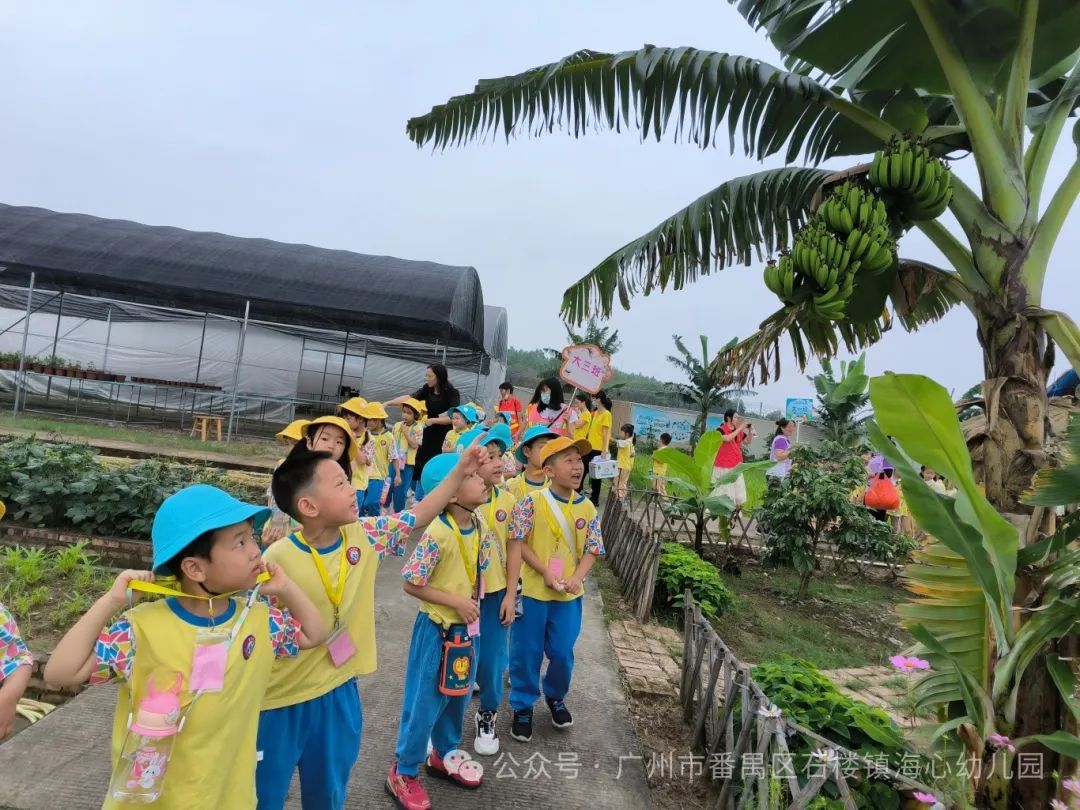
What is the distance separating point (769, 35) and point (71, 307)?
1729 cm

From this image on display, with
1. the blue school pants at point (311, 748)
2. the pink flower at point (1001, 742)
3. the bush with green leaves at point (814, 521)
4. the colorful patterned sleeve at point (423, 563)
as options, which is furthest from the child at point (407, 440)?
the pink flower at point (1001, 742)

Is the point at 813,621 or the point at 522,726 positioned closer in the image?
the point at 522,726

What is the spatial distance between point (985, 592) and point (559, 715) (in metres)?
2.10

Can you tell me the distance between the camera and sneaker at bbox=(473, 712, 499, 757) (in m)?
2.92

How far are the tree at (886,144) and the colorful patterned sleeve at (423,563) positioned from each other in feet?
5.42

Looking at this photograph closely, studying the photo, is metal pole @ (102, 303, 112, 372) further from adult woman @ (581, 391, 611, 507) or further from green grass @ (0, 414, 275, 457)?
adult woman @ (581, 391, 611, 507)

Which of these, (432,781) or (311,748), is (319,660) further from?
(432,781)

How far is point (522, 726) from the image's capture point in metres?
3.12

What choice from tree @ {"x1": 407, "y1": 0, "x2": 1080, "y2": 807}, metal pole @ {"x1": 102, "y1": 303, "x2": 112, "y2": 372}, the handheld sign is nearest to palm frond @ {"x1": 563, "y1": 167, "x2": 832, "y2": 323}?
tree @ {"x1": 407, "y1": 0, "x2": 1080, "y2": 807}

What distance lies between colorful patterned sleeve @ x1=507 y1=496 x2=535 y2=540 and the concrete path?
3.42 ft

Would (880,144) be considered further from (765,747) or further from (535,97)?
(765,747)

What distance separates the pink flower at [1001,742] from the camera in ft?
7.74

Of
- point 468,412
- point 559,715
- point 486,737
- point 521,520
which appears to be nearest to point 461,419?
point 468,412

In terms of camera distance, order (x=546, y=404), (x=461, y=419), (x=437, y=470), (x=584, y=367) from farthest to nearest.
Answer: (x=546, y=404)
(x=461, y=419)
(x=584, y=367)
(x=437, y=470)
